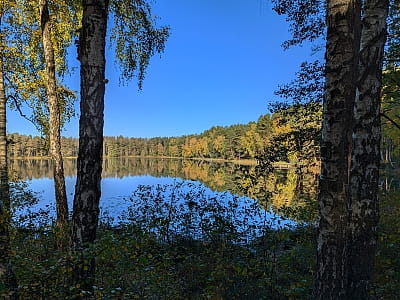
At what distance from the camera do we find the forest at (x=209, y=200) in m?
2.31

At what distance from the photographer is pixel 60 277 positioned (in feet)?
10.7

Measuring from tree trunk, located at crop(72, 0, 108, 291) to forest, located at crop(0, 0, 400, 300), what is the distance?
0.5 inches

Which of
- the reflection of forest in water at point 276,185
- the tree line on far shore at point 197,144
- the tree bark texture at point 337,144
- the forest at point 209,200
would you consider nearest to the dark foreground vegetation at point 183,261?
the forest at point 209,200

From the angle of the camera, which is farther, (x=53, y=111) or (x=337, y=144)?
(x=53, y=111)

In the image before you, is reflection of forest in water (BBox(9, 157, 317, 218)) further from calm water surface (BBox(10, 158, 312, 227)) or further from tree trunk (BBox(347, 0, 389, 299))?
tree trunk (BBox(347, 0, 389, 299))

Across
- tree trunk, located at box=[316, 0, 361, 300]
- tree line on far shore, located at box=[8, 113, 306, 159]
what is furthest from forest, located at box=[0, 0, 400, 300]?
tree line on far shore, located at box=[8, 113, 306, 159]

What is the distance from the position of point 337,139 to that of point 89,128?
259 centimetres

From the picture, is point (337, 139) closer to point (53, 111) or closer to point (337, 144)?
point (337, 144)

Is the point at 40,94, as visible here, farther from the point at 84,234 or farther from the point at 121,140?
the point at 121,140

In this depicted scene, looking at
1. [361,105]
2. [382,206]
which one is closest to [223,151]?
[382,206]

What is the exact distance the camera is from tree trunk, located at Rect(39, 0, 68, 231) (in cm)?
615

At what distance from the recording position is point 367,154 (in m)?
3.37

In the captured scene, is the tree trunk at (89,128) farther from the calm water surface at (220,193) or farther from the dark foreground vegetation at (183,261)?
the calm water surface at (220,193)

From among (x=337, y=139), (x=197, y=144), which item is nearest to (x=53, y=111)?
(x=337, y=139)
